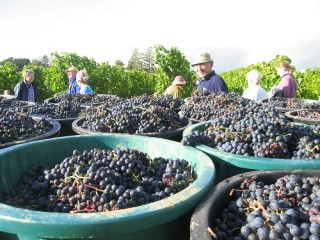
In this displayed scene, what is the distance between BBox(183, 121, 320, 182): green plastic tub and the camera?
Answer: 6.26 ft

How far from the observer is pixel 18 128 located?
9.55ft

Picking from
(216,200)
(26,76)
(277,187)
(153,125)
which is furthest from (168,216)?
(26,76)

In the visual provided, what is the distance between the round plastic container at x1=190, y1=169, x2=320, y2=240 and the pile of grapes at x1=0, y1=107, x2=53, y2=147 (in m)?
1.81

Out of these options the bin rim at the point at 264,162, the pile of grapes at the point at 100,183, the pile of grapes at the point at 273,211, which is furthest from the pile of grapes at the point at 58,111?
the pile of grapes at the point at 273,211

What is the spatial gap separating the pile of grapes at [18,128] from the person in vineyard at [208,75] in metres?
3.57

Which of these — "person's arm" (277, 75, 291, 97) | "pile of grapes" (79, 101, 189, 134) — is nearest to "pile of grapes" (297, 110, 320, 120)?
"pile of grapes" (79, 101, 189, 134)

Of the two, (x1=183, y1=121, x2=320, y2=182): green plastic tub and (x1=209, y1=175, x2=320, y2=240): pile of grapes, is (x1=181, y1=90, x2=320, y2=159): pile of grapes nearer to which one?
(x1=183, y1=121, x2=320, y2=182): green plastic tub

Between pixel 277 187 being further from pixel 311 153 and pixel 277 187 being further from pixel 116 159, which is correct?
pixel 116 159

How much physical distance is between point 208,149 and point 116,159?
26.2 inches

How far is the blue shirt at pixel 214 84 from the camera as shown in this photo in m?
5.92

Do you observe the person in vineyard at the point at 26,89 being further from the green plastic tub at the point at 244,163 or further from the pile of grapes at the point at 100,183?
the green plastic tub at the point at 244,163

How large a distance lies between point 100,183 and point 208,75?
5.06m

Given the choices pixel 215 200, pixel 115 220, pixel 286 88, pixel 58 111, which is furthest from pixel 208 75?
pixel 115 220

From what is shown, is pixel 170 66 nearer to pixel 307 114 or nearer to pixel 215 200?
pixel 307 114
